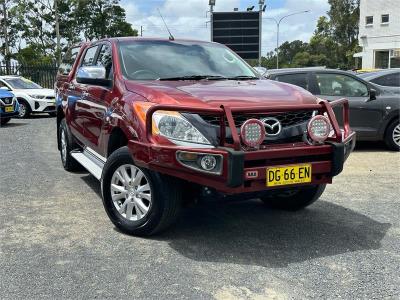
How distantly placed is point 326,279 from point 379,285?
0.36m

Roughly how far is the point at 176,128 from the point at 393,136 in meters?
6.35

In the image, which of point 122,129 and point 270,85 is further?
point 270,85

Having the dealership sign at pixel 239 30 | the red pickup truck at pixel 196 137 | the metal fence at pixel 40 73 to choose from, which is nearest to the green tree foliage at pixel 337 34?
the dealership sign at pixel 239 30

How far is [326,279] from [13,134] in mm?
10120

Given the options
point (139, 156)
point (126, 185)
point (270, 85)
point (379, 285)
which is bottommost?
point (379, 285)

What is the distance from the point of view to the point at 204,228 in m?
4.72

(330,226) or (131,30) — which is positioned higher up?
(131,30)

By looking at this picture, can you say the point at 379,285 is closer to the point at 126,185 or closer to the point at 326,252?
the point at 326,252

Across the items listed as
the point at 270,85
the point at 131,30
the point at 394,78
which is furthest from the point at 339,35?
the point at 270,85

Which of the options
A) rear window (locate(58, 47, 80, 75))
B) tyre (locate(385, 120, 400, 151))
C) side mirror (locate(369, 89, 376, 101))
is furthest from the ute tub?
tyre (locate(385, 120, 400, 151))

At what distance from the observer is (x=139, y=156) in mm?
4066

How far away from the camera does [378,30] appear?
45000mm

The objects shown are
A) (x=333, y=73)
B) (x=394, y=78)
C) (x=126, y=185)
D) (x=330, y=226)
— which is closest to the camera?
(x=126, y=185)

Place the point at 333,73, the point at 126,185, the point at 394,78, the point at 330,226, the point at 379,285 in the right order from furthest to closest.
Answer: the point at 394,78 < the point at 333,73 < the point at 330,226 < the point at 126,185 < the point at 379,285
